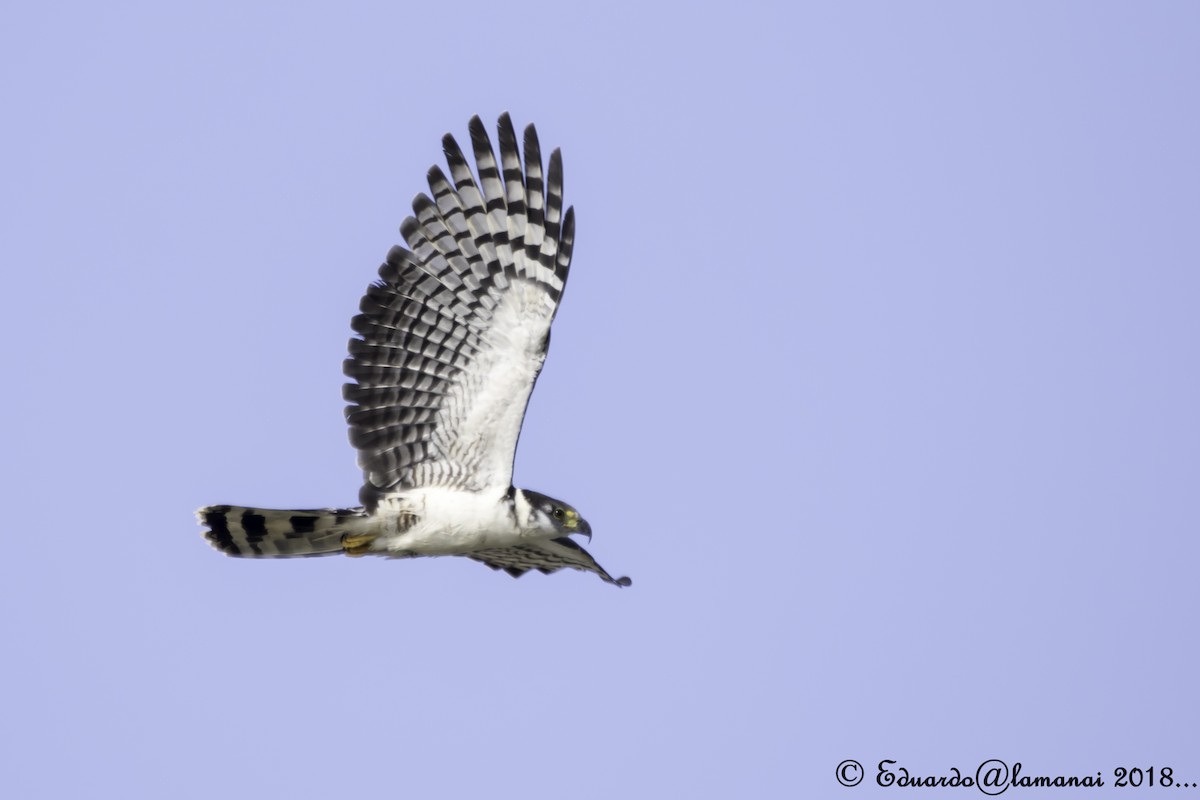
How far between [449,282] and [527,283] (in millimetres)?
465

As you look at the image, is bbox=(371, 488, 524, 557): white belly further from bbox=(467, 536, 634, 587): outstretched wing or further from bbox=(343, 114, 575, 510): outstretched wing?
bbox=(467, 536, 634, 587): outstretched wing

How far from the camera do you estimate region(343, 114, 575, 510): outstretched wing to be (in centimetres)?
930

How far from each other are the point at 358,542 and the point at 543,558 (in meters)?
1.64

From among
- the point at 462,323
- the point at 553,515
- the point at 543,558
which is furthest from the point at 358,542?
the point at 543,558

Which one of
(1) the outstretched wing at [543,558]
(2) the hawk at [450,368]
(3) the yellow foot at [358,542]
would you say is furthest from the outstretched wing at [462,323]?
(1) the outstretched wing at [543,558]

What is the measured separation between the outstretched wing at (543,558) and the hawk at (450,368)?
768 mm

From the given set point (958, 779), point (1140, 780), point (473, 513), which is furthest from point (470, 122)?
point (1140, 780)

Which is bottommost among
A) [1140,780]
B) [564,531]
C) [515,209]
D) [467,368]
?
[1140,780]

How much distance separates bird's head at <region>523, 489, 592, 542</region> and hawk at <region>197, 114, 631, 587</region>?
0.01m

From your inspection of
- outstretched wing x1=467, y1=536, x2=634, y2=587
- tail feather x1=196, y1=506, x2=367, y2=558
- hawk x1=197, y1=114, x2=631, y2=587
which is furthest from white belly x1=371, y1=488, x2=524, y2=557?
outstretched wing x1=467, y1=536, x2=634, y2=587

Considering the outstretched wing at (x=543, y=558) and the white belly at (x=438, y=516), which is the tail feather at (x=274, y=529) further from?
the outstretched wing at (x=543, y=558)

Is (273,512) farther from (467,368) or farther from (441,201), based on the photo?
(441,201)

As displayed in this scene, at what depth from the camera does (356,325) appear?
31.1 ft

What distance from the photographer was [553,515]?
9.77 meters
